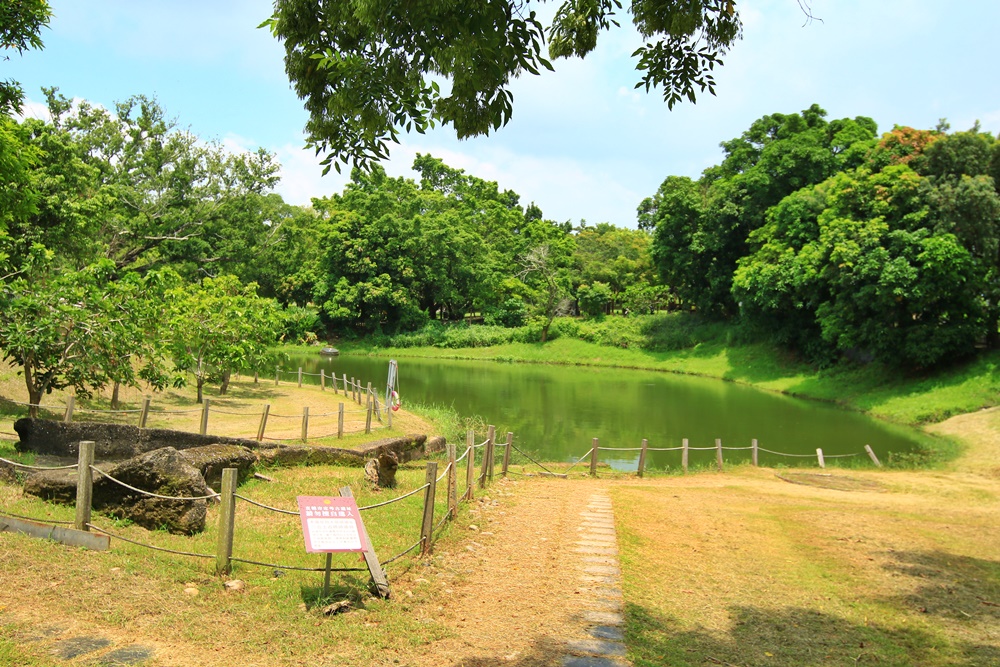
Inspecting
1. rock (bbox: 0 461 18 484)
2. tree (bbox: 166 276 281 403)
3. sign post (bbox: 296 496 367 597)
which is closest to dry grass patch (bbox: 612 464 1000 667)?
sign post (bbox: 296 496 367 597)

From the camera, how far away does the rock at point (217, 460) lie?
8.46m

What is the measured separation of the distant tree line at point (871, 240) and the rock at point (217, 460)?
23.5 m

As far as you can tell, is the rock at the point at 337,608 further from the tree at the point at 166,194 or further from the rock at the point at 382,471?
the tree at the point at 166,194

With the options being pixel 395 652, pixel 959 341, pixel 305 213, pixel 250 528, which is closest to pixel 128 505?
pixel 250 528

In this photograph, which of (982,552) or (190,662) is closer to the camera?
(190,662)

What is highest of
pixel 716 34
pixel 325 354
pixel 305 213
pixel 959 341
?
pixel 305 213

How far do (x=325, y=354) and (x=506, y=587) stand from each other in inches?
1603

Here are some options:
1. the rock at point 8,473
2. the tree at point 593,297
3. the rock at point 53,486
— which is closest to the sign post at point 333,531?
the rock at point 53,486

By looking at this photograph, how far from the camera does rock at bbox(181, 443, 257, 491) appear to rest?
8462 mm

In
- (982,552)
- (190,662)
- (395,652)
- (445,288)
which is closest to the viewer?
(190,662)

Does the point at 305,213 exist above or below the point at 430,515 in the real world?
above

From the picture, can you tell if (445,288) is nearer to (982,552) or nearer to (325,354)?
(325,354)

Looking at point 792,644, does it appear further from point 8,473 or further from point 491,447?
point 8,473

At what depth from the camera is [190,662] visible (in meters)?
4.42
